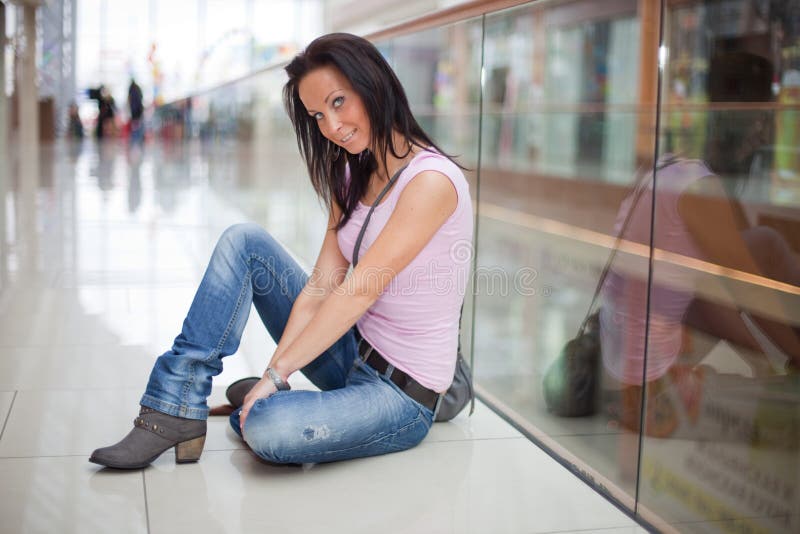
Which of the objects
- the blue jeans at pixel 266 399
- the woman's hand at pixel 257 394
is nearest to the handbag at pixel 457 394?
the blue jeans at pixel 266 399

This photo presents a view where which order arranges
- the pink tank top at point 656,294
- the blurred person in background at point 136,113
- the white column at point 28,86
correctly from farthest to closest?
1. the blurred person in background at point 136,113
2. the white column at point 28,86
3. the pink tank top at point 656,294

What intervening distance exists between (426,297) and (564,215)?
767cm

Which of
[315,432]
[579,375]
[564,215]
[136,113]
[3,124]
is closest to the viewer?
[315,432]

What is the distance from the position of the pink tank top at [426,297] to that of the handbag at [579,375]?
41cm

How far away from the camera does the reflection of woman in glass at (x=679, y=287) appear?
5.56 ft

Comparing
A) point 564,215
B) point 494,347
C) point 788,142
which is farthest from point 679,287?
point 564,215

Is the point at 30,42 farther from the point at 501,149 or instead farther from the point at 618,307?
the point at 618,307

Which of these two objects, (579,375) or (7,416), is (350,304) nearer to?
(579,375)

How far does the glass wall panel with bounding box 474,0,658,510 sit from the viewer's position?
6.53 ft

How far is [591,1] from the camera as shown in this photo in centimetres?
1216

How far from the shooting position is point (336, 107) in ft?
5.82

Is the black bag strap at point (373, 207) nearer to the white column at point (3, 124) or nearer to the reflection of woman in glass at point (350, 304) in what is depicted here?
the reflection of woman in glass at point (350, 304)

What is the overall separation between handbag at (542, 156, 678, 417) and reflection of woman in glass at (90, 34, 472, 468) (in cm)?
40

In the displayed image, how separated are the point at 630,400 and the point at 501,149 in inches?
378
